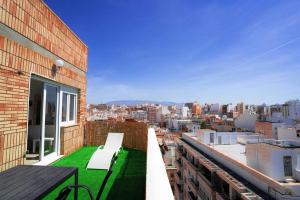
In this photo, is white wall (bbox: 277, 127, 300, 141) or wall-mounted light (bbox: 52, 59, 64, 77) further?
white wall (bbox: 277, 127, 300, 141)

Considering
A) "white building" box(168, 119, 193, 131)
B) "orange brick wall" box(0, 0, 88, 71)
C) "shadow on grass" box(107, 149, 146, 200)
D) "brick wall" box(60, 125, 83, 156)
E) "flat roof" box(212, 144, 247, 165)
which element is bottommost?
"white building" box(168, 119, 193, 131)

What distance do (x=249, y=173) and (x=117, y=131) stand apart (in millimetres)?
12116

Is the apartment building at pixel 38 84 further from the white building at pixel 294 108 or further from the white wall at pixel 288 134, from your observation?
the white building at pixel 294 108

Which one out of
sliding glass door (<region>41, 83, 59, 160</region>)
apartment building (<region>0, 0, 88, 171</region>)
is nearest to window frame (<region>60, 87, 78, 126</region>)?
apartment building (<region>0, 0, 88, 171</region>)

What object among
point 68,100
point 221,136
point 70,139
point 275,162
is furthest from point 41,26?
point 221,136

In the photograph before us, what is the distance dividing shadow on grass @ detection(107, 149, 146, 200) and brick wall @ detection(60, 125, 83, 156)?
2.28 meters

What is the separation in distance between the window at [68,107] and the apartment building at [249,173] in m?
12.2

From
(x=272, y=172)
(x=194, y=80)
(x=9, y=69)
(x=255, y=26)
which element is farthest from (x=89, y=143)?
(x=194, y=80)

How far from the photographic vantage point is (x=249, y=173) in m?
15.8

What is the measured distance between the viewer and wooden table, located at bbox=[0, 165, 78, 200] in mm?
1940

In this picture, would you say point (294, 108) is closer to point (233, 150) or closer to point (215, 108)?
point (233, 150)

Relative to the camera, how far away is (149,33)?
19516mm

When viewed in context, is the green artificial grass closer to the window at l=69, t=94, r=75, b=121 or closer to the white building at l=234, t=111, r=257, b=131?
the window at l=69, t=94, r=75, b=121

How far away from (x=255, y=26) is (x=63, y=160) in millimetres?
17228
